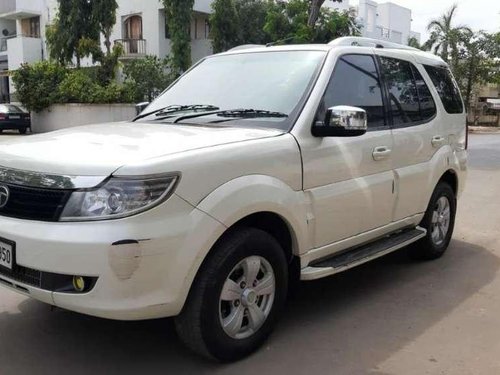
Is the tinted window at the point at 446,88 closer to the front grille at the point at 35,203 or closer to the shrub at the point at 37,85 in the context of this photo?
the front grille at the point at 35,203

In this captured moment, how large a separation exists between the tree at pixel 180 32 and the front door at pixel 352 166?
25.8 metres

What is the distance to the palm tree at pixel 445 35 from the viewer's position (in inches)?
1356

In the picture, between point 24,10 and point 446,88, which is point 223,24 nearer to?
point 24,10

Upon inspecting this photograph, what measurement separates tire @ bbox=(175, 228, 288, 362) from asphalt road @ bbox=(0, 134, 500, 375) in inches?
5.4

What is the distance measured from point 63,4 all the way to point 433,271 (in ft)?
89.7

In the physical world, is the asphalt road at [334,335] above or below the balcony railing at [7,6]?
below

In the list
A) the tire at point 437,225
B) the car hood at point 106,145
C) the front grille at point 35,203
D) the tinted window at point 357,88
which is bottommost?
the tire at point 437,225

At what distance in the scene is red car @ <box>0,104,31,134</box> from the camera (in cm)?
2467

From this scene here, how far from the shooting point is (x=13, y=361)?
11.3 ft

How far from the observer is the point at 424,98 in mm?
5277

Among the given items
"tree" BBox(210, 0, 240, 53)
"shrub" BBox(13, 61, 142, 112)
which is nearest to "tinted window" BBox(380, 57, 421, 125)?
"shrub" BBox(13, 61, 142, 112)

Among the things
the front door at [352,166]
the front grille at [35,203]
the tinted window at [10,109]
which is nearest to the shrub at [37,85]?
the tinted window at [10,109]

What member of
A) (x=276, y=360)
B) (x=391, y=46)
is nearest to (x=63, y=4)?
(x=391, y=46)

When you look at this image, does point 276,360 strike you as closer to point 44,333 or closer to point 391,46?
point 44,333
